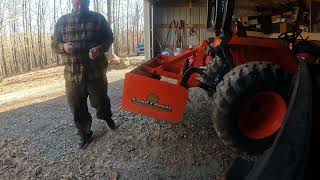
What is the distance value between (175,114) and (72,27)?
5.28 feet

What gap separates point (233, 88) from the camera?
3.73 meters

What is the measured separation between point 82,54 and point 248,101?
1992 millimetres

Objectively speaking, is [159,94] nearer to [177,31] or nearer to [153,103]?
[153,103]

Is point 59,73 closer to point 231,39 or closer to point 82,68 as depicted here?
point 82,68

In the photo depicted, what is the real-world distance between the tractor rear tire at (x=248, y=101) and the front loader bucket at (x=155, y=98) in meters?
0.41

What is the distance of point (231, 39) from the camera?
417 cm

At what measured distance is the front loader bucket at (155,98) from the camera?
13.3ft

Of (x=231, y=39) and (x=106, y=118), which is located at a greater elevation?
(x=231, y=39)

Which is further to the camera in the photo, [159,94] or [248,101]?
[159,94]

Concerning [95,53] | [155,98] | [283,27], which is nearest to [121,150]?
[155,98]

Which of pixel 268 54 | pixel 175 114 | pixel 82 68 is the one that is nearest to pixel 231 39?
pixel 268 54

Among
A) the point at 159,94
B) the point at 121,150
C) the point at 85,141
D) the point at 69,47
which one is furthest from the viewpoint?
the point at 85,141

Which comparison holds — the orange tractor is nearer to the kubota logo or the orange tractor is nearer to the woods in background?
the kubota logo

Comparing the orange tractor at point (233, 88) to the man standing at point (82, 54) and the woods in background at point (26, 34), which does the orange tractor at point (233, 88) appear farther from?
the woods in background at point (26, 34)
